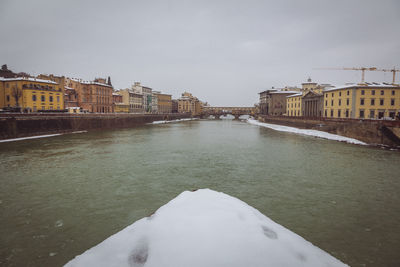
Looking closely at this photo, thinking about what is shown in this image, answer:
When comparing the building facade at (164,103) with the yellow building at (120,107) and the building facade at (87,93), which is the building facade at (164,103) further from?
the building facade at (87,93)

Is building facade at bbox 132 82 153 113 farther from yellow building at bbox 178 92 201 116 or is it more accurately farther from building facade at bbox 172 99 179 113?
yellow building at bbox 178 92 201 116

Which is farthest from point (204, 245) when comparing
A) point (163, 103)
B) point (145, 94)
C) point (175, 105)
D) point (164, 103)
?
point (175, 105)

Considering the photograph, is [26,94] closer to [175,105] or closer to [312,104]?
[312,104]

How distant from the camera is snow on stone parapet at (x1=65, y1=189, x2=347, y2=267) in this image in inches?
171

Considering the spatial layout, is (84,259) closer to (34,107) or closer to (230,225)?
(230,225)

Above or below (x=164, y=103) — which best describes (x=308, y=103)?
below

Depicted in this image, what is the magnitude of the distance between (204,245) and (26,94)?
2118 inches

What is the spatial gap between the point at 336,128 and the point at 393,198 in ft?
98.9

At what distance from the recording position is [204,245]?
4.66m

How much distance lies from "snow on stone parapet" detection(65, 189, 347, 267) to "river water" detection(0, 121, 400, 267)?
199cm

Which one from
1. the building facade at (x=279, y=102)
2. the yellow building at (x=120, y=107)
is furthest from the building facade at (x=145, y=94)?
the building facade at (x=279, y=102)

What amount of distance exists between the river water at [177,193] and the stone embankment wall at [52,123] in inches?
522

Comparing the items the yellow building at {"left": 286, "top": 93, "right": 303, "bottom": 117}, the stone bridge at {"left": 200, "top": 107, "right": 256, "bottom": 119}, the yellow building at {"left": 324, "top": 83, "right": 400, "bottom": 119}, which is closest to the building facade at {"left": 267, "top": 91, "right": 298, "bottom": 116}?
the yellow building at {"left": 286, "top": 93, "right": 303, "bottom": 117}

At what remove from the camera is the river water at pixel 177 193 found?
6660 millimetres
